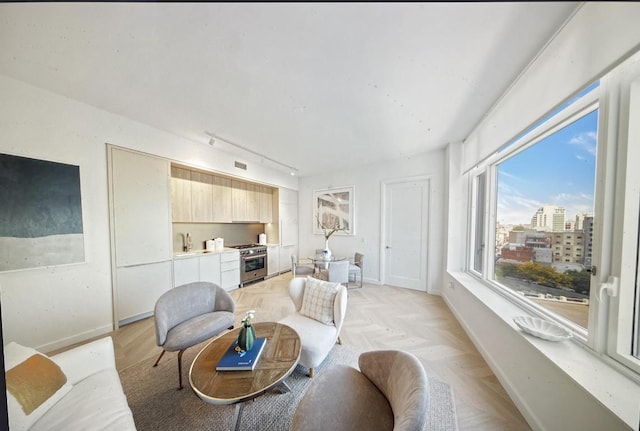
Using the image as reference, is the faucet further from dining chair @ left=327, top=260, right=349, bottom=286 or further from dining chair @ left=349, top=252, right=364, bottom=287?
dining chair @ left=349, top=252, right=364, bottom=287

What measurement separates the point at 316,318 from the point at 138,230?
8.47 ft

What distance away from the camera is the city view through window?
1.46m

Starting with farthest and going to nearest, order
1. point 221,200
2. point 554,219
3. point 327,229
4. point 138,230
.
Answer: point 327,229, point 221,200, point 138,230, point 554,219

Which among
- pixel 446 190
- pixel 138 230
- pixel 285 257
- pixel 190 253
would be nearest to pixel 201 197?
pixel 190 253

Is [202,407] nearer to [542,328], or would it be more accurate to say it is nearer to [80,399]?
[80,399]

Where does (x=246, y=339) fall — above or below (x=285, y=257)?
above

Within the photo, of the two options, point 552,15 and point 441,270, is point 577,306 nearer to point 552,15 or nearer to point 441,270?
point 552,15

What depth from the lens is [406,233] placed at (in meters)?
4.12

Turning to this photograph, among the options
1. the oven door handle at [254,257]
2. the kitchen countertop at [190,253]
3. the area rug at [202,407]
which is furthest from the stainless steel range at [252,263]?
the area rug at [202,407]

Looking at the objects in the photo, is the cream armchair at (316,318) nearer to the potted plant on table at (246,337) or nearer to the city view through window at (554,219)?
the potted plant on table at (246,337)

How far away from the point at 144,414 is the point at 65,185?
2355 millimetres

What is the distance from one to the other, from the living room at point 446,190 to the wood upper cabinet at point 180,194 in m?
0.36

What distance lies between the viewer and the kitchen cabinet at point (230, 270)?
12.6ft

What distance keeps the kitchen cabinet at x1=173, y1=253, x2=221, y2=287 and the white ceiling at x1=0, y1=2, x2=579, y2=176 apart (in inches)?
79.8
